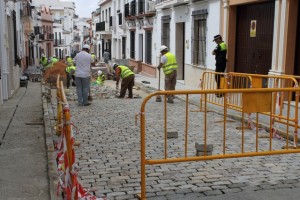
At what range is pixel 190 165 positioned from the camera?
223 inches

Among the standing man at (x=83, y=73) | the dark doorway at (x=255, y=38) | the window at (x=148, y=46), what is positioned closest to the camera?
the dark doorway at (x=255, y=38)

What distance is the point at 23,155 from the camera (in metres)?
6.32

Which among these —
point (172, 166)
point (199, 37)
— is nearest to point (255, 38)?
point (199, 37)

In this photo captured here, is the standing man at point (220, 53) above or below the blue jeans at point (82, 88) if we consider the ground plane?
above

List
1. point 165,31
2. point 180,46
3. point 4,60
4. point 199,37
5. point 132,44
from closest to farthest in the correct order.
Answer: point 4,60 < point 199,37 < point 180,46 < point 165,31 < point 132,44

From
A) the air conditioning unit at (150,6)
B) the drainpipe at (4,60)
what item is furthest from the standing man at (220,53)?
the air conditioning unit at (150,6)

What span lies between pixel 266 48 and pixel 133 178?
7198 millimetres

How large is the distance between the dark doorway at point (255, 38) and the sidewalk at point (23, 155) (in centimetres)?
612

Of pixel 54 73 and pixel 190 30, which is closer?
pixel 190 30

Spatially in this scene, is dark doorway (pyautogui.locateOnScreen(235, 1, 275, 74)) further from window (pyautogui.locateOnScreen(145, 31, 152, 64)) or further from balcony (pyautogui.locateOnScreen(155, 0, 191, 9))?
window (pyautogui.locateOnScreen(145, 31, 152, 64))

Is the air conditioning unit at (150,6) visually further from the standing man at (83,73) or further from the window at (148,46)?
the standing man at (83,73)

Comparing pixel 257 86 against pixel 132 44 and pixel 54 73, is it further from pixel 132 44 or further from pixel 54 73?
pixel 132 44

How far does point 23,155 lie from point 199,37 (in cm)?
1052

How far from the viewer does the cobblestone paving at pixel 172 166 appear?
4.79 m
